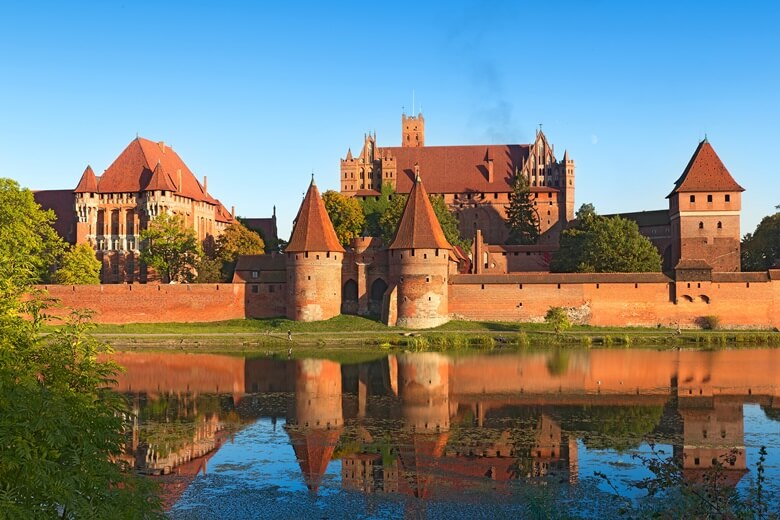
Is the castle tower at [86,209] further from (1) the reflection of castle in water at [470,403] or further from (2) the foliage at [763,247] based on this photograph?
(2) the foliage at [763,247]

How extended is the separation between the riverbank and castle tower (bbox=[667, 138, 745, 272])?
9.71 m

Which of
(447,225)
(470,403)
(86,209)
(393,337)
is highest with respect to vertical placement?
(86,209)

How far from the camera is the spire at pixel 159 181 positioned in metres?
→ 53.8

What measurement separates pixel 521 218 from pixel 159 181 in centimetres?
2690

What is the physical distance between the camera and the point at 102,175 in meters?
56.2

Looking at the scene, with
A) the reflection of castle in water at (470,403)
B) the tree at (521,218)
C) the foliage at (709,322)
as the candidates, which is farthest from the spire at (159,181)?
the foliage at (709,322)

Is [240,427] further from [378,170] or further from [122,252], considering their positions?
[378,170]

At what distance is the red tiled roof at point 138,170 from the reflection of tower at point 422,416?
99.2ft

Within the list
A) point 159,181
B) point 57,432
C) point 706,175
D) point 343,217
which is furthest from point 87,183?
point 57,432

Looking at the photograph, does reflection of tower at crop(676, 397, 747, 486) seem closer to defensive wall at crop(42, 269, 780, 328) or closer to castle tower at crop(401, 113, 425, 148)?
defensive wall at crop(42, 269, 780, 328)

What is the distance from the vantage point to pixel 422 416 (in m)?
19.7

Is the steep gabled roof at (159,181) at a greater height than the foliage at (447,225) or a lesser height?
greater

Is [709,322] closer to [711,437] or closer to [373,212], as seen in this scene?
[711,437]

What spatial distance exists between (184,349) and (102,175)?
81.8 ft
